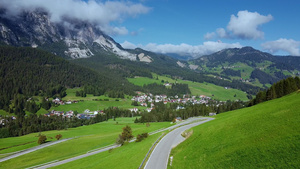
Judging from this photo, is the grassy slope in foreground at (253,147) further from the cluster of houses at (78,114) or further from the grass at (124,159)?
the cluster of houses at (78,114)

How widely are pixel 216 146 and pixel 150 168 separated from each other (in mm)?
11465

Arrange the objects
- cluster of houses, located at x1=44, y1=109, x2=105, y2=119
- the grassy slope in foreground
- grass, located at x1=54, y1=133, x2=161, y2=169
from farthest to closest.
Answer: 1. cluster of houses, located at x1=44, y1=109, x2=105, y2=119
2. grass, located at x1=54, y1=133, x2=161, y2=169
3. the grassy slope in foreground

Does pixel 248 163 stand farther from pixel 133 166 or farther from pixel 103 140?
pixel 103 140

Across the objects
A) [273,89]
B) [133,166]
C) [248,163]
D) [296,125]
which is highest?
[273,89]

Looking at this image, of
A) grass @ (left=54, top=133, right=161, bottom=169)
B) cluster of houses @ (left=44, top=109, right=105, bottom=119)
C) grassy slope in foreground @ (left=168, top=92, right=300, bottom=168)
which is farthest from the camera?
cluster of houses @ (left=44, top=109, right=105, bottom=119)

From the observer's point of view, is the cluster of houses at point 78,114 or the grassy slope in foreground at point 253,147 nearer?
the grassy slope in foreground at point 253,147

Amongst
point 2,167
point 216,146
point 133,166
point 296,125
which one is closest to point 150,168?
point 133,166

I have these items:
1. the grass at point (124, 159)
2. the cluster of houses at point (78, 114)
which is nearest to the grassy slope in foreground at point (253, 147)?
the grass at point (124, 159)

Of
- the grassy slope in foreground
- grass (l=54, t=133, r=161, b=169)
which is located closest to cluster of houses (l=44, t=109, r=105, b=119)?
grass (l=54, t=133, r=161, b=169)

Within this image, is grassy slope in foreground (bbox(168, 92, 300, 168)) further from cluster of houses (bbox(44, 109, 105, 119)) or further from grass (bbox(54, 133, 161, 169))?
cluster of houses (bbox(44, 109, 105, 119))

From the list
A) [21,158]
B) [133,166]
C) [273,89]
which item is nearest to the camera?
[133,166]

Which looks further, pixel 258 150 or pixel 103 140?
pixel 103 140

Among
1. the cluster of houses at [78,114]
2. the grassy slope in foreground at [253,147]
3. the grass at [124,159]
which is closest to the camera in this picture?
the grassy slope in foreground at [253,147]

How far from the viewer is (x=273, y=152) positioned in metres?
17.8
